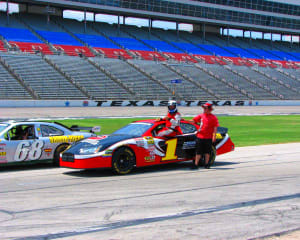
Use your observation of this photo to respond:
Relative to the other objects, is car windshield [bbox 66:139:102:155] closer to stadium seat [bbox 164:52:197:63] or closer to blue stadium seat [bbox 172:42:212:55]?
stadium seat [bbox 164:52:197:63]

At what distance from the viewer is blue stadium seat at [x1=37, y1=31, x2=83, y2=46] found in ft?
178

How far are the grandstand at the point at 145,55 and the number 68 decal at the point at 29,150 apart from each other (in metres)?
29.7

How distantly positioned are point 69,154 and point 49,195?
2.20 meters

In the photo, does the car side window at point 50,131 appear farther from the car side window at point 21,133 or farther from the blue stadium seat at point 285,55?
the blue stadium seat at point 285,55

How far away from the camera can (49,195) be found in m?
7.09

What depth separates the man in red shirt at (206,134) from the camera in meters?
10.1

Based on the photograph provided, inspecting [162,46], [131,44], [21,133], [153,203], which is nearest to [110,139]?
[21,133]

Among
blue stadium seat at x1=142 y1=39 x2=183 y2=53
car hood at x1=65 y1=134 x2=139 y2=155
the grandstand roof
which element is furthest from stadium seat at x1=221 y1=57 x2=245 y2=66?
car hood at x1=65 y1=134 x2=139 y2=155

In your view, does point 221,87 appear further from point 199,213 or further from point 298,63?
point 199,213

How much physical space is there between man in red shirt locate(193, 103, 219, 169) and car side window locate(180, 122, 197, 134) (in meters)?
0.49

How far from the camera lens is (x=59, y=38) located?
5553 centimetres

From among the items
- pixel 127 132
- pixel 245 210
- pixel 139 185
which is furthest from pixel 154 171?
pixel 245 210

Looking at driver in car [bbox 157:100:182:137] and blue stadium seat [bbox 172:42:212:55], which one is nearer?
driver in car [bbox 157:100:182:137]

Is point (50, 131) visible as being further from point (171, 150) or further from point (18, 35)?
point (18, 35)
